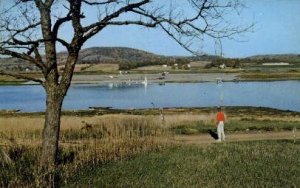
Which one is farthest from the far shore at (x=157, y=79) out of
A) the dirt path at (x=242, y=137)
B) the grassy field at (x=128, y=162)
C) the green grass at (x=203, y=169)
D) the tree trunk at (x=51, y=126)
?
the tree trunk at (x=51, y=126)

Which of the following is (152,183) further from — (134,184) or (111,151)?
(111,151)

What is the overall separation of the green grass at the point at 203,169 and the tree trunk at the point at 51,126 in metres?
0.82

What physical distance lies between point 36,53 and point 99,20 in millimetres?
1735

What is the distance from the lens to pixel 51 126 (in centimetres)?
1391

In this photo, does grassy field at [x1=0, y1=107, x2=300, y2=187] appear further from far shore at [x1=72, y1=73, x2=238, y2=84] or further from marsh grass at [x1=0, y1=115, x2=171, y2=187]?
far shore at [x1=72, y1=73, x2=238, y2=84]

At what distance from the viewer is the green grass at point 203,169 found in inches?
517

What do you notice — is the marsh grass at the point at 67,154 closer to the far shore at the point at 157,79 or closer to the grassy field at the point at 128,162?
the grassy field at the point at 128,162

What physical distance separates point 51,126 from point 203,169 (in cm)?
410

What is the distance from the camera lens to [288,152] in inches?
707

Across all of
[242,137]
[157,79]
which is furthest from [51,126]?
[157,79]

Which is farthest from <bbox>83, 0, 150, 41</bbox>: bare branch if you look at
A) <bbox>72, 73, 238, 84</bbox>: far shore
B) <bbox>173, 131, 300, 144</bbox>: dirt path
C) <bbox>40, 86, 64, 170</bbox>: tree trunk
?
<bbox>72, 73, 238, 84</bbox>: far shore

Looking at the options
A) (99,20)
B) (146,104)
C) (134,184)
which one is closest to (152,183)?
(134,184)

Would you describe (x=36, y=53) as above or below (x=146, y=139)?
above

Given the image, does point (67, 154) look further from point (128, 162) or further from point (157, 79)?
point (157, 79)
